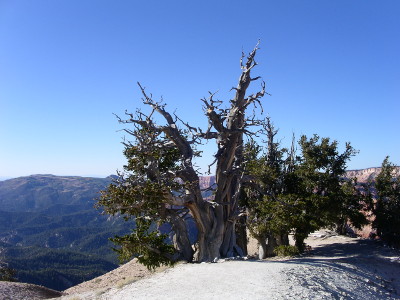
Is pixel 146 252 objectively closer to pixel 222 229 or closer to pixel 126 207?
pixel 126 207

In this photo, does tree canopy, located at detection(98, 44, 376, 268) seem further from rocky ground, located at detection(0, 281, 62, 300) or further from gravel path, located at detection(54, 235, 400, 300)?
rocky ground, located at detection(0, 281, 62, 300)

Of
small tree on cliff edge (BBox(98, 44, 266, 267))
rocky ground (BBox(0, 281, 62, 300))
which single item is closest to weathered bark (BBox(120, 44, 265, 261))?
small tree on cliff edge (BBox(98, 44, 266, 267))

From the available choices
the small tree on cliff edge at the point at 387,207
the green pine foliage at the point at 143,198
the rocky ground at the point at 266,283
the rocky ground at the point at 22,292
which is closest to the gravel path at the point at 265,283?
the rocky ground at the point at 266,283

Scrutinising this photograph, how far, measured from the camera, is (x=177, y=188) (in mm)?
19594

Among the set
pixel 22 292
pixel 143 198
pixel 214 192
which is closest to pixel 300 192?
pixel 214 192

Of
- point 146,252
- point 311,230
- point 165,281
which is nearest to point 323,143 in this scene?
point 311,230

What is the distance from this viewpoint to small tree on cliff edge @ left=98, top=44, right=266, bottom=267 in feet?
60.8

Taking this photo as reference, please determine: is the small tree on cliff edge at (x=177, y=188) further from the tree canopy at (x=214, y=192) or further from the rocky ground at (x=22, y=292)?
the rocky ground at (x=22, y=292)

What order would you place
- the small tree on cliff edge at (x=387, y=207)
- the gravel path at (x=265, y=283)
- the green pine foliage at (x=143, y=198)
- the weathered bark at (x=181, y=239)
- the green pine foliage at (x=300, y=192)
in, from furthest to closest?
the small tree on cliff edge at (x=387, y=207) → the green pine foliage at (x=300, y=192) → the weathered bark at (x=181, y=239) → the green pine foliage at (x=143, y=198) → the gravel path at (x=265, y=283)

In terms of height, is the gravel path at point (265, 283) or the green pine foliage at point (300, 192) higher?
the green pine foliage at point (300, 192)

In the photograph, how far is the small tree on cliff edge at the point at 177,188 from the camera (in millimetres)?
18547

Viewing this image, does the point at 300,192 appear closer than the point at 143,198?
No

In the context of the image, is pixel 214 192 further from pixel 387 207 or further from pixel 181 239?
pixel 387 207

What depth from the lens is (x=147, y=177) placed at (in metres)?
20.2
